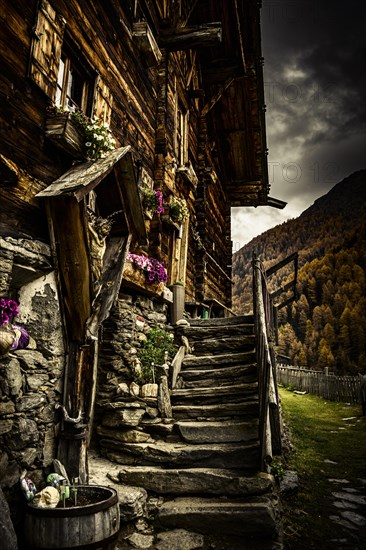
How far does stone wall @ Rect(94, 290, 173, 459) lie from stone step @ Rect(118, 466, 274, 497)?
53 cm

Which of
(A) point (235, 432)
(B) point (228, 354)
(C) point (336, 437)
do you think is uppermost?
(B) point (228, 354)

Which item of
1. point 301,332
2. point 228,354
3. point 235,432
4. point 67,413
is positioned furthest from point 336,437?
point 301,332

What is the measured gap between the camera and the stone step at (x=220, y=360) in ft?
21.0

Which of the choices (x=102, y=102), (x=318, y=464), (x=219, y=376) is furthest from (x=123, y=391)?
(x=102, y=102)

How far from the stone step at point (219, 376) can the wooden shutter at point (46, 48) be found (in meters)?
4.41

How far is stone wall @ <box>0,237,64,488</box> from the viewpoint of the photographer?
126 inches

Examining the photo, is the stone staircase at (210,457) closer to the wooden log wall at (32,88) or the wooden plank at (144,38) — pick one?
the wooden log wall at (32,88)

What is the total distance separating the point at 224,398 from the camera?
18.5 ft

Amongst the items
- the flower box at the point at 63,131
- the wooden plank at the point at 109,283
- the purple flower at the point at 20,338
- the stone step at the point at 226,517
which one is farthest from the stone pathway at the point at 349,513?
the flower box at the point at 63,131

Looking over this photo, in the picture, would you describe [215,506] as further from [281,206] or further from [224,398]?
[281,206]

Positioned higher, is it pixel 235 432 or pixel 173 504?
pixel 235 432

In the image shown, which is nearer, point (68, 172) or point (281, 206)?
point (68, 172)

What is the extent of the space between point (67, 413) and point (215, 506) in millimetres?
1832

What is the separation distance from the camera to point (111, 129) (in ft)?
18.9
